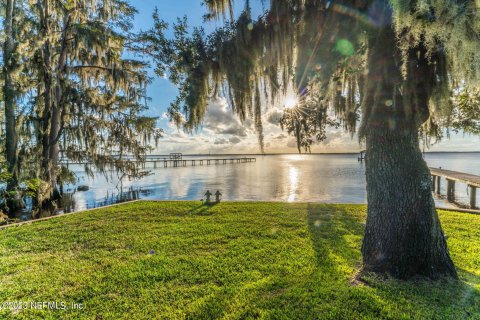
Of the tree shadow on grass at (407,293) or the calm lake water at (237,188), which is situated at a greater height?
the tree shadow on grass at (407,293)

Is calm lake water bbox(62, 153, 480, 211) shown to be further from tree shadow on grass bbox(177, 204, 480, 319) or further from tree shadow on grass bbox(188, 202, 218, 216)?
tree shadow on grass bbox(177, 204, 480, 319)

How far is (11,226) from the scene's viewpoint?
588cm

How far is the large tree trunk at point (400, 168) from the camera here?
265cm

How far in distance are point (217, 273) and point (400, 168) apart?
2.83 meters

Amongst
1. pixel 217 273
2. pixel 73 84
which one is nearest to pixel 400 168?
pixel 217 273

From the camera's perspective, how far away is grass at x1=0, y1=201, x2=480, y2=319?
89.4 inches

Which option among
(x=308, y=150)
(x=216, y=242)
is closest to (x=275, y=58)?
(x=308, y=150)

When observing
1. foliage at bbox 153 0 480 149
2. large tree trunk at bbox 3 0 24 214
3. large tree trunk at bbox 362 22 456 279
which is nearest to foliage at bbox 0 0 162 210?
large tree trunk at bbox 3 0 24 214

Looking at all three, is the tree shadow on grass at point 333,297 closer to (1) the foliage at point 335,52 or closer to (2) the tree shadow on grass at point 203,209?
(1) the foliage at point 335,52

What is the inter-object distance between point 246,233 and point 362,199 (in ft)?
36.2

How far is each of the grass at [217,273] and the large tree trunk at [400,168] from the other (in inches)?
10.3

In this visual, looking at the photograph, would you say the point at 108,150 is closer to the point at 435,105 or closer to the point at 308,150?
the point at 308,150

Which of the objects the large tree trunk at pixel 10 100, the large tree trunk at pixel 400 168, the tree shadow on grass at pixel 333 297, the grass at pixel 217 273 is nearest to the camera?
the tree shadow on grass at pixel 333 297

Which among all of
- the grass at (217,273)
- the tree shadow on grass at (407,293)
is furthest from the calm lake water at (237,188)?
the tree shadow on grass at (407,293)
